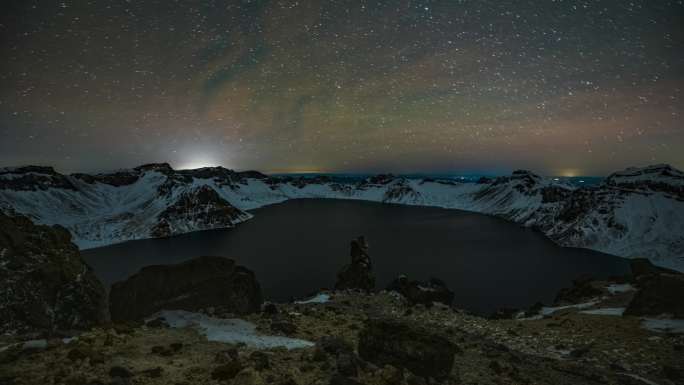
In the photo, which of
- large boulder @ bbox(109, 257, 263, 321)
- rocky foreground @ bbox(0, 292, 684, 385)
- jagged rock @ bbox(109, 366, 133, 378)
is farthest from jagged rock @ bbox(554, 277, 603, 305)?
jagged rock @ bbox(109, 366, 133, 378)

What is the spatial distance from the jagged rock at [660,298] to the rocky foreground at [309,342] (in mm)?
70

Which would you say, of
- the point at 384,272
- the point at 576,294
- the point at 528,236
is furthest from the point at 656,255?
the point at 576,294

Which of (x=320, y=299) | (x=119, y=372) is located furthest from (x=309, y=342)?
(x=320, y=299)

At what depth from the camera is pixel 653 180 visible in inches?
6570

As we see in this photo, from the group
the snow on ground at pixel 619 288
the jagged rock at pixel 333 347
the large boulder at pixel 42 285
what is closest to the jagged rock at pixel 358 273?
the snow on ground at pixel 619 288

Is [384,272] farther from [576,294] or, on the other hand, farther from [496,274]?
[576,294]

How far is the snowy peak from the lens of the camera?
156375mm

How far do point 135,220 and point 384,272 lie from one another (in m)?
179

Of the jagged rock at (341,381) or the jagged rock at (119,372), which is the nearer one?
the jagged rock at (119,372)

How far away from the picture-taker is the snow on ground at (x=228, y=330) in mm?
15203

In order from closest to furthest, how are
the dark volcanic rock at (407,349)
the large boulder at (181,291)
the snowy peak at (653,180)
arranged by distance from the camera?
the dark volcanic rock at (407,349)
the large boulder at (181,291)
the snowy peak at (653,180)

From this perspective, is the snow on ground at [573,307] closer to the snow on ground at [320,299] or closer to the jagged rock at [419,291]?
the jagged rock at [419,291]

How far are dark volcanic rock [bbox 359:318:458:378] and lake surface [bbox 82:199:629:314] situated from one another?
52435 mm

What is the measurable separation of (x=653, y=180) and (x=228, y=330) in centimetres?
22903
